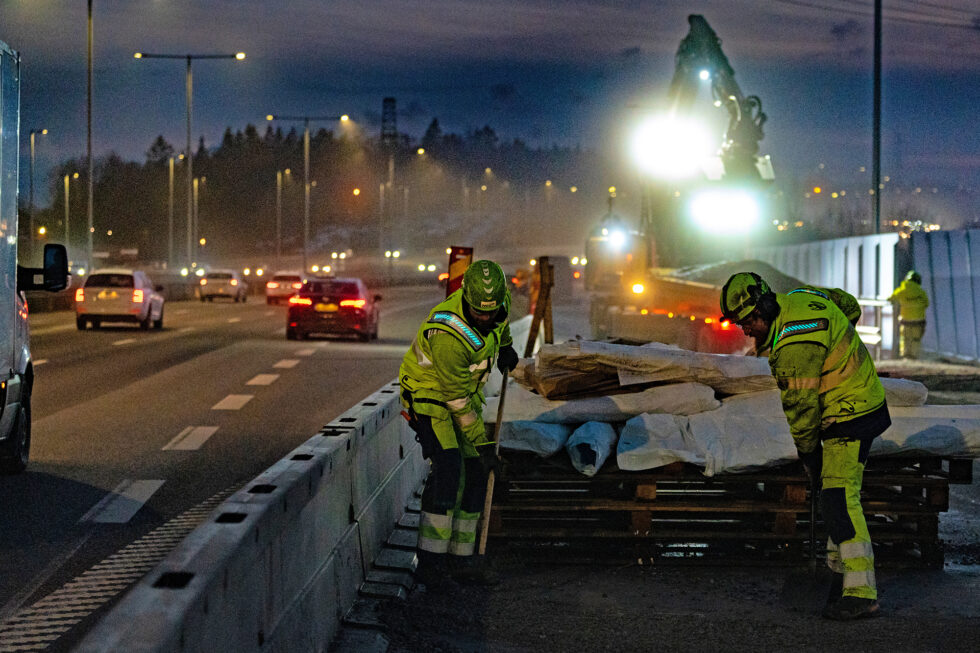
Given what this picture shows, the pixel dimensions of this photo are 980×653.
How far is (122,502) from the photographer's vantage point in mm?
9523

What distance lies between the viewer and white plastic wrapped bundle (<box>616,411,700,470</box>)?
7668 millimetres

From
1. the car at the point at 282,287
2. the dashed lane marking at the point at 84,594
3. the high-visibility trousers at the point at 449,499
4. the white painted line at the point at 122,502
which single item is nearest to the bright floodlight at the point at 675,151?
the car at the point at 282,287

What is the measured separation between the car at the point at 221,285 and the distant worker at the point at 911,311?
3939 centimetres

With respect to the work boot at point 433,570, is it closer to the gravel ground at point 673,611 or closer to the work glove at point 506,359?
the gravel ground at point 673,611

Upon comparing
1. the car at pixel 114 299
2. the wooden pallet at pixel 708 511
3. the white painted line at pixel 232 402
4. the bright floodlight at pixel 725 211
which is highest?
the bright floodlight at pixel 725 211

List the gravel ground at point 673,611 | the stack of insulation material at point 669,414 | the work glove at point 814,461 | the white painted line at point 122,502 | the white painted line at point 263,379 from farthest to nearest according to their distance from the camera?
the white painted line at point 263,379
the white painted line at point 122,502
the stack of insulation material at point 669,414
the work glove at point 814,461
the gravel ground at point 673,611

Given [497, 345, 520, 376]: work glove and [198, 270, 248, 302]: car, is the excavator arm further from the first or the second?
[497, 345, 520, 376]: work glove

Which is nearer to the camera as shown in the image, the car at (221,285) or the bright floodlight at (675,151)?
the bright floodlight at (675,151)

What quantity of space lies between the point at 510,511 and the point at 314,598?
253cm

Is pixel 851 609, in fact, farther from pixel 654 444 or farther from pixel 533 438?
pixel 533 438

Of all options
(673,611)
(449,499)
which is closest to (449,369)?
(449,499)

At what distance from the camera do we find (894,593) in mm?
7121

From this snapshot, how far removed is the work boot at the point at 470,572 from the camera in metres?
7.09

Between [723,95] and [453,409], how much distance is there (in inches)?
1483
